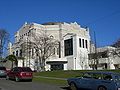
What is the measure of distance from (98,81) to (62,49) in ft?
313

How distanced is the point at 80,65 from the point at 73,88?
3396 inches

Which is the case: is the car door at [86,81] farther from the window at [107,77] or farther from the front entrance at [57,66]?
the front entrance at [57,66]

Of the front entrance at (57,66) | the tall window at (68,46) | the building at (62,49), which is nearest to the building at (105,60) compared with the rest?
the building at (62,49)

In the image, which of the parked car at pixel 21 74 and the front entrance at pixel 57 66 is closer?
the parked car at pixel 21 74

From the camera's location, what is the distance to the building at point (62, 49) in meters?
105

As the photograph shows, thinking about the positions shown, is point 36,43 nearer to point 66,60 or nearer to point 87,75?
Result: point 66,60

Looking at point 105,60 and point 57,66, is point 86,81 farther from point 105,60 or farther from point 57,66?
point 57,66

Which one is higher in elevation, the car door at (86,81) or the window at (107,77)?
the window at (107,77)

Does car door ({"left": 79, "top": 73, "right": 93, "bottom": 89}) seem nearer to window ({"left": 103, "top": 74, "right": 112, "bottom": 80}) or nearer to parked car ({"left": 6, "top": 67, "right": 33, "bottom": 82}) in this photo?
window ({"left": 103, "top": 74, "right": 112, "bottom": 80})

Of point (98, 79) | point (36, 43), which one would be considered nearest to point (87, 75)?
point (98, 79)

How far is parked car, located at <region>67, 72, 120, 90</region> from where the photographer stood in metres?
18.0

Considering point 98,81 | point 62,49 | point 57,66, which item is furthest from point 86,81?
point 62,49

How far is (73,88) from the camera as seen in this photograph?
69.3 ft

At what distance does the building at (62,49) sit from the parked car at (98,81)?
74829 mm
